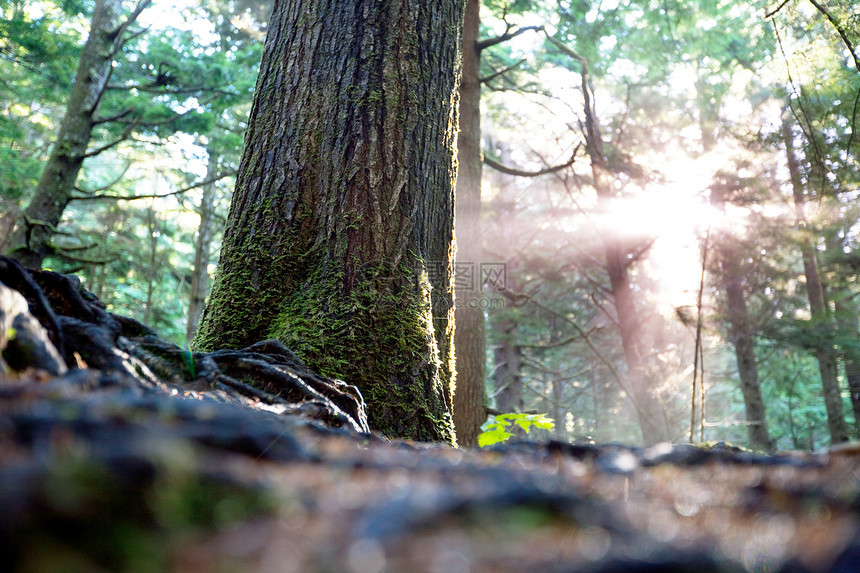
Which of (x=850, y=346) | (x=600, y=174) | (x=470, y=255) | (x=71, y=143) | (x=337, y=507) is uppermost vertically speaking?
(x=600, y=174)

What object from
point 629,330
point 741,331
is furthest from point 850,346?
point 629,330

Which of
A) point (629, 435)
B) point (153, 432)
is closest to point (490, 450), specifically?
point (153, 432)

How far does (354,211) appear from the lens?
8.93 feet

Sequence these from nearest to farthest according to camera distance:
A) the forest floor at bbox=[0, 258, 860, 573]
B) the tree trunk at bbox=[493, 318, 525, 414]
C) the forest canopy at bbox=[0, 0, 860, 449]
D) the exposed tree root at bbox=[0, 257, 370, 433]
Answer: the forest floor at bbox=[0, 258, 860, 573] → the exposed tree root at bbox=[0, 257, 370, 433] → the forest canopy at bbox=[0, 0, 860, 449] → the tree trunk at bbox=[493, 318, 525, 414]

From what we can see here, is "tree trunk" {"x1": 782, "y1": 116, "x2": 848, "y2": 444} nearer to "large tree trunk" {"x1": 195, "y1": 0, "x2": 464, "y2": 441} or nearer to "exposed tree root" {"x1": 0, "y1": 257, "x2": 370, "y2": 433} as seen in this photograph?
"large tree trunk" {"x1": 195, "y1": 0, "x2": 464, "y2": 441}

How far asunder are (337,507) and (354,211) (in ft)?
7.50

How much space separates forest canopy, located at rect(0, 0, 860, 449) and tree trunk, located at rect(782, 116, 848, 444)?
0.23 ft

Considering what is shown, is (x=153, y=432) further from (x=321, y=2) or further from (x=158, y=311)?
(x=158, y=311)

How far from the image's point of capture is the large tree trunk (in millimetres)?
2570

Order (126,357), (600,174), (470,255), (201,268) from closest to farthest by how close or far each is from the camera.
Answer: (126,357) → (470,255) → (600,174) → (201,268)

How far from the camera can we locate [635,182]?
1095 centimetres

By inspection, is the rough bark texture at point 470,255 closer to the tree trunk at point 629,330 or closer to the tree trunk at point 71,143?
the tree trunk at point 629,330

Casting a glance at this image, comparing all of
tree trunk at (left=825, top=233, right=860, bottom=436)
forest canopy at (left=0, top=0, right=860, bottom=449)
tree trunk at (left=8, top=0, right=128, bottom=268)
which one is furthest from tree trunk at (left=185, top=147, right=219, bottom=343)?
tree trunk at (left=825, top=233, right=860, bottom=436)

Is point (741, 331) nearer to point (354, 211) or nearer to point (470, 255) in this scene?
point (470, 255)
